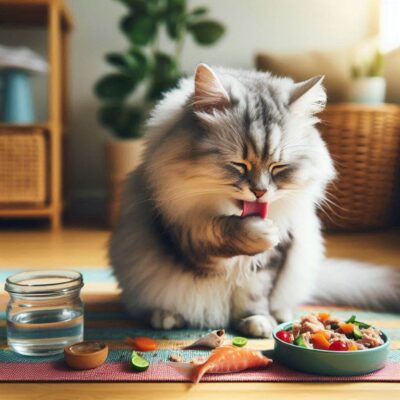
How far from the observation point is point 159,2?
10.9ft

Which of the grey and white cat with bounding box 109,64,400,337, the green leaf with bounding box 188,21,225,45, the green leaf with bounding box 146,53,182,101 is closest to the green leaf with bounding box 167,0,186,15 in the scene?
the green leaf with bounding box 188,21,225,45

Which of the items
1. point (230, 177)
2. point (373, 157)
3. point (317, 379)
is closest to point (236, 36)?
point (373, 157)

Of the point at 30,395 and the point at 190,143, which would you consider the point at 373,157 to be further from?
the point at 30,395

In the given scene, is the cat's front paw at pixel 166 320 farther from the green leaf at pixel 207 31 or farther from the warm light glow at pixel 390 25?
the warm light glow at pixel 390 25

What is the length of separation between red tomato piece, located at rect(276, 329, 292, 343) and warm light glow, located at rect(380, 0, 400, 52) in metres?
2.51

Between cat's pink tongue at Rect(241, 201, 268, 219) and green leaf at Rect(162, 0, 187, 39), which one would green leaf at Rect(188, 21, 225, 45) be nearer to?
green leaf at Rect(162, 0, 187, 39)

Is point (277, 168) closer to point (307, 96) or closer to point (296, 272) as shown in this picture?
point (307, 96)

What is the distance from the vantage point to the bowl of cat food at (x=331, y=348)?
121 centimetres

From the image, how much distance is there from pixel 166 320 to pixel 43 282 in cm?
33

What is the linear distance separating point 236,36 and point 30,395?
2980 mm

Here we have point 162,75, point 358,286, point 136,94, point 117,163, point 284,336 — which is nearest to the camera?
point 284,336

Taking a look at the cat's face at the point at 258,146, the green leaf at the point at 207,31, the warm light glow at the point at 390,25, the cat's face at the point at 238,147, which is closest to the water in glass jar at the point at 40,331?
the cat's face at the point at 238,147

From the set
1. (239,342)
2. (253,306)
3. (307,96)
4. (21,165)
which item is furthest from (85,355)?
(21,165)

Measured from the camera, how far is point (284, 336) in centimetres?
132
